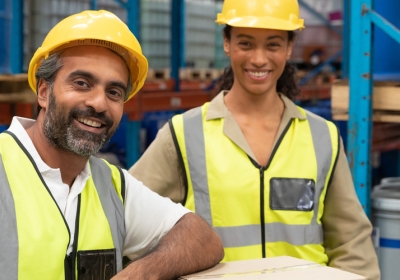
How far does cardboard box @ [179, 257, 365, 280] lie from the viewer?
6.84 feet

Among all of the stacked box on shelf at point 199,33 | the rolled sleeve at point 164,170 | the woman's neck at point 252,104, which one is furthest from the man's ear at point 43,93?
the stacked box on shelf at point 199,33

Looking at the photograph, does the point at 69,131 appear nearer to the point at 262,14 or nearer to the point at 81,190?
the point at 81,190

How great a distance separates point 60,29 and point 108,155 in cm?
521

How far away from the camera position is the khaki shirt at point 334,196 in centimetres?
291

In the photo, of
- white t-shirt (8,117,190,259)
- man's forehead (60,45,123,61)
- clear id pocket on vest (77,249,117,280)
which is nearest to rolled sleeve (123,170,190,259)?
Answer: white t-shirt (8,117,190,259)

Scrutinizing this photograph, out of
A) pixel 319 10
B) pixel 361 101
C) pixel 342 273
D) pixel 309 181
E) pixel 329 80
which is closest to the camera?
pixel 342 273

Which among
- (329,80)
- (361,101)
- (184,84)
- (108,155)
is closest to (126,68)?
(361,101)

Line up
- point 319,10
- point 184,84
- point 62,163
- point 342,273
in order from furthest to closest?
point 319,10 < point 184,84 < point 62,163 < point 342,273

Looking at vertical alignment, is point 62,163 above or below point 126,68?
below

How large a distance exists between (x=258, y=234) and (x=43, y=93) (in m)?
1.11

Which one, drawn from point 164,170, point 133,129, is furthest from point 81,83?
point 133,129

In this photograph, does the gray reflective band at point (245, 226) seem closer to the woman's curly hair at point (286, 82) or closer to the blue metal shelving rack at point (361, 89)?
the woman's curly hair at point (286, 82)

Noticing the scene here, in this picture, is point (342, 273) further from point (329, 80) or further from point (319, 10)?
point (319, 10)

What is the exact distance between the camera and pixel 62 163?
Answer: 229 cm
